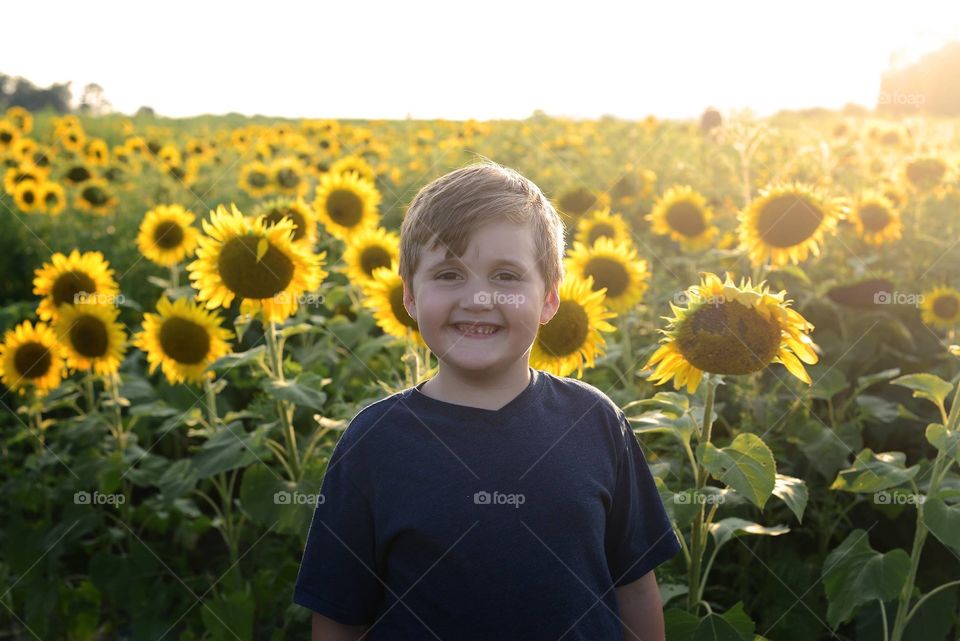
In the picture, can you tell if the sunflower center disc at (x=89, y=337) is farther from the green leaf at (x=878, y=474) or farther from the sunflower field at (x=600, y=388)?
the green leaf at (x=878, y=474)

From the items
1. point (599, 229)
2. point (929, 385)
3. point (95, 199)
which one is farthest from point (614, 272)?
point (95, 199)

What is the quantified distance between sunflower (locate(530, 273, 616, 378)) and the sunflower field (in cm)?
1

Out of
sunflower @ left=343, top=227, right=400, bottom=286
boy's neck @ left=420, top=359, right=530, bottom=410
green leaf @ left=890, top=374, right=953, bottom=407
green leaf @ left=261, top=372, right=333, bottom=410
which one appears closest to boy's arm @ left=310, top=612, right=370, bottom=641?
boy's neck @ left=420, top=359, right=530, bottom=410

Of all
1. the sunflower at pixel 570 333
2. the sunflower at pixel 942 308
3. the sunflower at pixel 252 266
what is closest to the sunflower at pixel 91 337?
the sunflower at pixel 252 266

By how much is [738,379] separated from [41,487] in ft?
10.8

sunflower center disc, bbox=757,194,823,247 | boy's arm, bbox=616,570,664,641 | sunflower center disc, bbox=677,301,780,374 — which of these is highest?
sunflower center disc, bbox=757,194,823,247

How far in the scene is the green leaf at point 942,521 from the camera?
7.55 ft

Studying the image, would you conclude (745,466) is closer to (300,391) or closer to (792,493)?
(792,493)

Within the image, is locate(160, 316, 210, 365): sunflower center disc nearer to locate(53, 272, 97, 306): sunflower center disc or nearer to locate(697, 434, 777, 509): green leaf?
locate(53, 272, 97, 306): sunflower center disc

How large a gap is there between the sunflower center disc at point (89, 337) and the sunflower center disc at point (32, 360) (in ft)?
0.82

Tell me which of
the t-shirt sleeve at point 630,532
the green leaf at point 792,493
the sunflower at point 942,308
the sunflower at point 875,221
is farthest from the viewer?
the sunflower at point 875,221

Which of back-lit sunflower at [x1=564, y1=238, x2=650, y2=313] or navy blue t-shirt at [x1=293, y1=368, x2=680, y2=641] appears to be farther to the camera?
back-lit sunflower at [x1=564, y1=238, x2=650, y2=313]

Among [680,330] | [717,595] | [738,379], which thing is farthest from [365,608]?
[738,379]

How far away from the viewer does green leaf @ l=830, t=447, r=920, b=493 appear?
7.95ft
